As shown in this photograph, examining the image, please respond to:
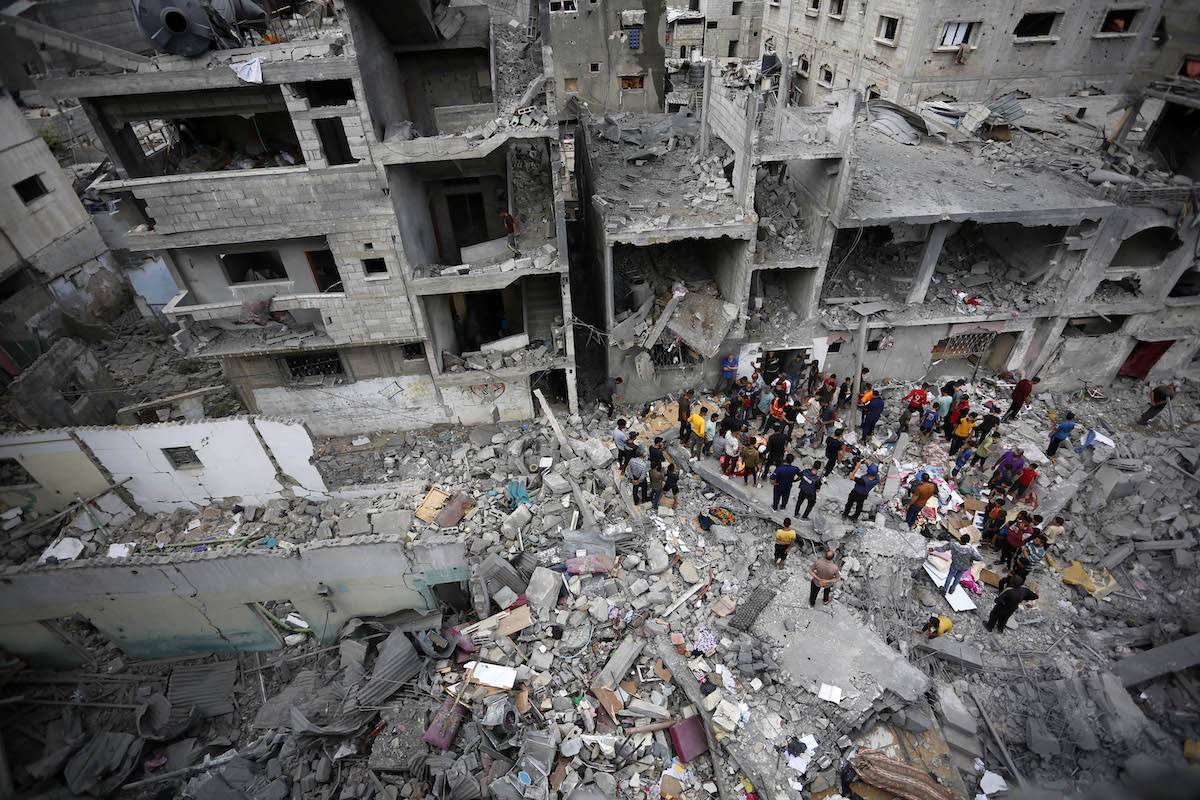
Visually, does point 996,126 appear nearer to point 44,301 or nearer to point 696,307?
point 696,307

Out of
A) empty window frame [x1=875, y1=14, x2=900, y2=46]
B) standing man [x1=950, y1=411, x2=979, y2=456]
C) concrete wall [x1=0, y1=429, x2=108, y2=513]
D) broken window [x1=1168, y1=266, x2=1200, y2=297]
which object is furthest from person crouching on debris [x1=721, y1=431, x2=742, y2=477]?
empty window frame [x1=875, y1=14, x2=900, y2=46]

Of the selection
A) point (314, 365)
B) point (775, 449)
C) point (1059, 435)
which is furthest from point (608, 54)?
point (1059, 435)

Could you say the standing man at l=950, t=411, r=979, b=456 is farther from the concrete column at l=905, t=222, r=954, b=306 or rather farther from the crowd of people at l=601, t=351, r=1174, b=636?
the concrete column at l=905, t=222, r=954, b=306

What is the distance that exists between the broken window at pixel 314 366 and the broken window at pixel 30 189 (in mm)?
12415

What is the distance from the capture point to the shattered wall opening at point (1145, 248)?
15523 mm

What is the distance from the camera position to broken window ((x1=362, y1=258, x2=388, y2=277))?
1296cm

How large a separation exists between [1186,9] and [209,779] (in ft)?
97.0

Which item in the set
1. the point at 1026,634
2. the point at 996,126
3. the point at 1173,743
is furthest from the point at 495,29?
the point at 1173,743

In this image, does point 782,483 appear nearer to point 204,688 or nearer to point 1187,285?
point 204,688

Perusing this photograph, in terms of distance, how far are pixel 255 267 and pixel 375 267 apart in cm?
360

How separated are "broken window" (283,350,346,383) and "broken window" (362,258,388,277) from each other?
2.86m

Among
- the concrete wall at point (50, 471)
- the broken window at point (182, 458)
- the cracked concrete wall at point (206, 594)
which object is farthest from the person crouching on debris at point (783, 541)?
the concrete wall at point (50, 471)

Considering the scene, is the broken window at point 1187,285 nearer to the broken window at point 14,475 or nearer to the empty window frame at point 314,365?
the empty window frame at point 314,365

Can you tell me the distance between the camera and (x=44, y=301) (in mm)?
18766
